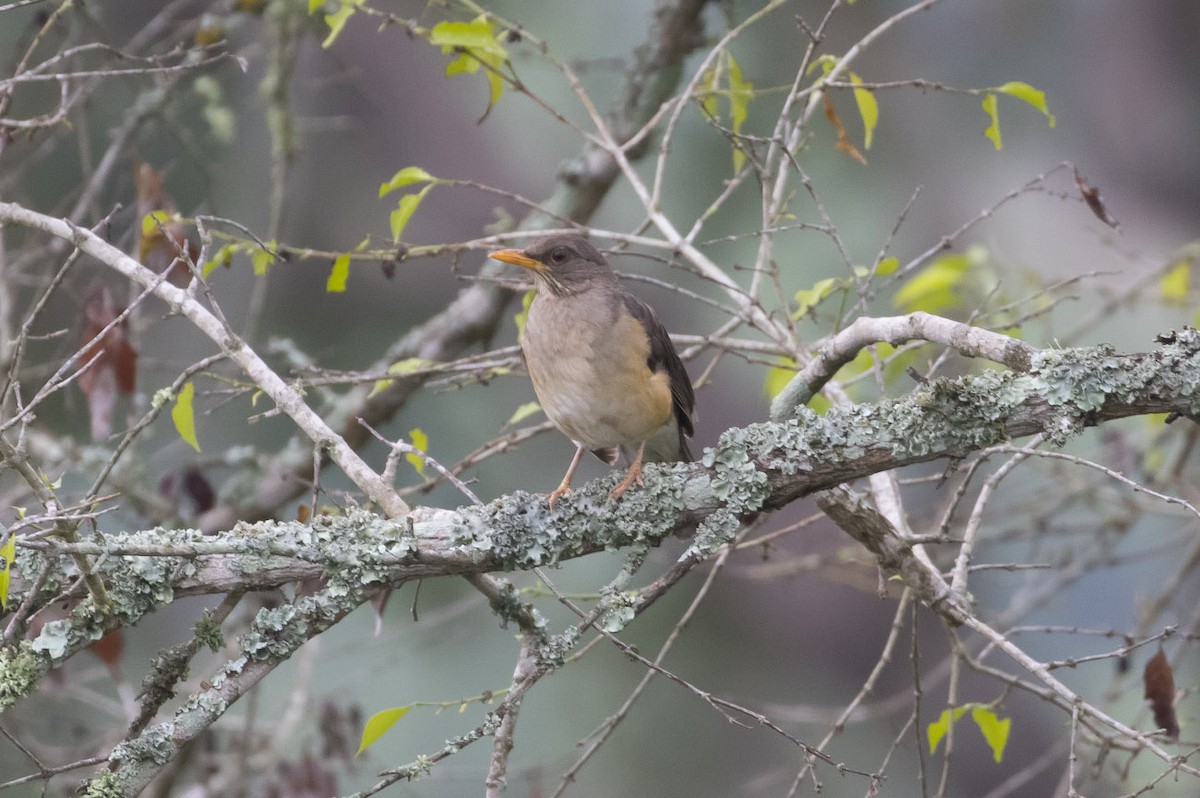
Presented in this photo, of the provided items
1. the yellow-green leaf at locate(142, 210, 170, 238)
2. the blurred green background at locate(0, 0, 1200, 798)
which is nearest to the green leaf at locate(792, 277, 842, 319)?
the yellow-green leaf at locate(142, 210, 170, 238)

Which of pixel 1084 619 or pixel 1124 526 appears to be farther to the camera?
pixel 1084 619

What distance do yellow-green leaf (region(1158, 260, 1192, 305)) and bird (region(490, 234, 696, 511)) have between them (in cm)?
189

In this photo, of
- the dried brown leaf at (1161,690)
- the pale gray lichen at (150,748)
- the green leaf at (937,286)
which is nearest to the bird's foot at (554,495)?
the pale gray lichen at (150,748)

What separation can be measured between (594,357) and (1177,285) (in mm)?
2251

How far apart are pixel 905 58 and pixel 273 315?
3934 millimetres

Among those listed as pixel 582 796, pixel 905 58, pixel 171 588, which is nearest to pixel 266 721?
pixel 582 796

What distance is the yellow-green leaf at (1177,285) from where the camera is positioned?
4105 mm

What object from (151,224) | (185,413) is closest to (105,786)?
(185,413)

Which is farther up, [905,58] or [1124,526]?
[905,58]

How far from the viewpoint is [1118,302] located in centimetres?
420

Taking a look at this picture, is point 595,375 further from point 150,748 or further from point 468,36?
point 150,748

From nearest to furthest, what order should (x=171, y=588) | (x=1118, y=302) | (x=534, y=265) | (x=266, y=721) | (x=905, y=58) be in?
1. (x=171, y=588)
2. (x=534, y=265)
3. (x=1118, y=302)
4. (x=266, y=721)
5. (x=905, y=58)

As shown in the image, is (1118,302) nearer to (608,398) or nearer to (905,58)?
(608,398)

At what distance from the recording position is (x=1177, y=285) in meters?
4.10
